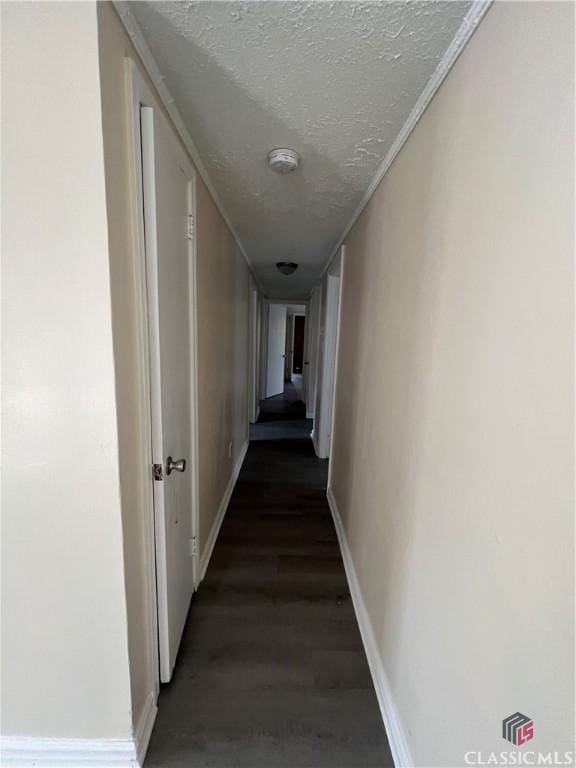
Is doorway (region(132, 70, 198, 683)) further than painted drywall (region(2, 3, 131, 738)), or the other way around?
doorway (region(132, 70, 198, 683))

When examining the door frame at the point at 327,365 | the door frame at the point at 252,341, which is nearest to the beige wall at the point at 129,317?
the door frame at the point at 327,365

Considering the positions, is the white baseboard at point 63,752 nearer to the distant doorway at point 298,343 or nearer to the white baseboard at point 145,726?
the white baseboard at point 145,726

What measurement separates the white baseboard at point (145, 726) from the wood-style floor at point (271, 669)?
1.1 inches

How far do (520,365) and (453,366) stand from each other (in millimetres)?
236

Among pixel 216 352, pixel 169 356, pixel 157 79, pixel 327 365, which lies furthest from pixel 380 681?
pixel 327 365

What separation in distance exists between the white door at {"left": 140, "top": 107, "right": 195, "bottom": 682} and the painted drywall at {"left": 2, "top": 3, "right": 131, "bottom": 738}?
0.23m

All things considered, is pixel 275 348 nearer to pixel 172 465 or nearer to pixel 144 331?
pixel 172 465

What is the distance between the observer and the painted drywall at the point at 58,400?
72 cm

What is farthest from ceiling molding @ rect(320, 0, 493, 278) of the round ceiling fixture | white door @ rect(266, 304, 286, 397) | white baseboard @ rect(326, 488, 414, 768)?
white door @ rect(266, 304, 286, 397)

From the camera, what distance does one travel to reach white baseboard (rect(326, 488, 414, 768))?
1.04m

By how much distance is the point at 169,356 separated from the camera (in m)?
1.18

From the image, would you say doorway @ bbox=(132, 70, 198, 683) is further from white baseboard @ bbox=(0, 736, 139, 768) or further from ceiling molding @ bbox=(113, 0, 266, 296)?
white baseboard @ bbox=(0, 736, 139, 768)

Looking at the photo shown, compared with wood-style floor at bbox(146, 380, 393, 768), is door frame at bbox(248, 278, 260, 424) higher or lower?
higher

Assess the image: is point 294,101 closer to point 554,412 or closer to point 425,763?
point 554,412
